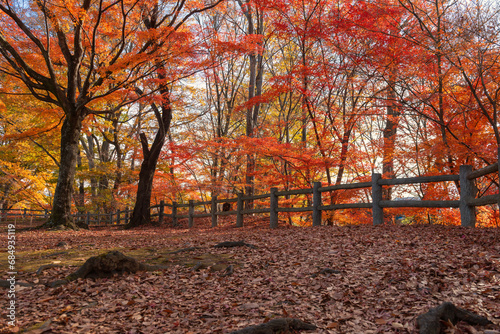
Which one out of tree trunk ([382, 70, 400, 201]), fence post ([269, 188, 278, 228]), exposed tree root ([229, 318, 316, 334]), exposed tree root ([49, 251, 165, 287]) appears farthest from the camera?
fence post ([269, 188, 278, 228])

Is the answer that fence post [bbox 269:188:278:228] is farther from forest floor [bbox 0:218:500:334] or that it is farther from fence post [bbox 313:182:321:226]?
forest floor [bbox 0:218:500:334]

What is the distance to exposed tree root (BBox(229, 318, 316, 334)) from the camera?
2.91 meters

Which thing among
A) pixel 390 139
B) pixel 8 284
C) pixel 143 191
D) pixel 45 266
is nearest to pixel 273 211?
pixel 390 139

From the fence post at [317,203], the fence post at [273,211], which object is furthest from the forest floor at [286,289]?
the fence post at [273,211]

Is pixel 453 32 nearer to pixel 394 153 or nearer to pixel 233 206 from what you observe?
pixel 394 153

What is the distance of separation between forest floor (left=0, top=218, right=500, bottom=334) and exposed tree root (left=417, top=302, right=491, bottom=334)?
0.09 metres

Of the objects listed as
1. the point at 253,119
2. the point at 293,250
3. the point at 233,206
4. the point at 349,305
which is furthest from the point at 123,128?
the point at 349,305

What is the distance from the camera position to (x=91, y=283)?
4484 mm

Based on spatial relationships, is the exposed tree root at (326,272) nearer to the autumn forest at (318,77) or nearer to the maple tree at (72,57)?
the autumn forest at (318,77)

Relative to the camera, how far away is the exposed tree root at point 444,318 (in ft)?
8.78

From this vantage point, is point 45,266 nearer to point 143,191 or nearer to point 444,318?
point 444,318

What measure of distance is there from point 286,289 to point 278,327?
109cm

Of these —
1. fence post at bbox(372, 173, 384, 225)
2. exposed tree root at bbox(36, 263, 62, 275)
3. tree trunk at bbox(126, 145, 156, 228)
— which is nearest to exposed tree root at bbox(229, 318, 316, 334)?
exposed tree root at bbox(36, 263, 62, 275)

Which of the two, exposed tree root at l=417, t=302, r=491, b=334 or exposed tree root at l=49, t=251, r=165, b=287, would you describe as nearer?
exposed tree root at l=417, t=302, r=491, b=334
